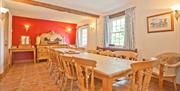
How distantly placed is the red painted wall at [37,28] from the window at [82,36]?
1.68 ft

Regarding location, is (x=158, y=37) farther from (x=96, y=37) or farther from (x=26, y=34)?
(x=26, y=34)

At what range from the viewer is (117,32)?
479 centimetres

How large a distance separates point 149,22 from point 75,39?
197 inches

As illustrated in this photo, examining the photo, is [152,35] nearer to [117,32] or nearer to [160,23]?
[160,23]

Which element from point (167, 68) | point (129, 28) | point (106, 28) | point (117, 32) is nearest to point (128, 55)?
point (167, 68)

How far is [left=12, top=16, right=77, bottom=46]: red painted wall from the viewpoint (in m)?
5.77

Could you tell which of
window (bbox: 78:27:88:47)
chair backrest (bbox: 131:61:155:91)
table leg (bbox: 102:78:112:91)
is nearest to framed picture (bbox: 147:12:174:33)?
chair backrest (bbox: 131:61:155:91)

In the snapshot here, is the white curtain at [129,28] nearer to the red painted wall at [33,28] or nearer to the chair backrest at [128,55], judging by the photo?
the chair backrest at [128,55]

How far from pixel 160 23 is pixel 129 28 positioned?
1053 millimetres

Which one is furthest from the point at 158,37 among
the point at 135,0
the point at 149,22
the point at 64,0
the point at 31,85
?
the point at 31,85

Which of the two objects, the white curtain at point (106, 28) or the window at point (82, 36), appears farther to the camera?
the window at point (82, 36)

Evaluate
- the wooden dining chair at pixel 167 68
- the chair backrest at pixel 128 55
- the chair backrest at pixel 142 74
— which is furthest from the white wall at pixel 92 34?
the chair backrest at pixel 142 74

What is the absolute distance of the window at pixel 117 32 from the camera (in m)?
4.56

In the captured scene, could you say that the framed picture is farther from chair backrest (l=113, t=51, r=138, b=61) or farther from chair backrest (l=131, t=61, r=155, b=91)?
chair backrest (l=131, t=61, r=155, b=91)
